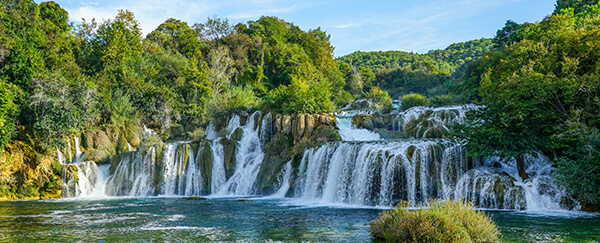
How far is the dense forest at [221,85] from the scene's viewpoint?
15.8 metres

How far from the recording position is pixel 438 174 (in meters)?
17.5

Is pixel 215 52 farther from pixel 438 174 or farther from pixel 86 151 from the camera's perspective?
pixel 438 174

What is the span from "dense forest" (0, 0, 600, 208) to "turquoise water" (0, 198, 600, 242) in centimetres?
372

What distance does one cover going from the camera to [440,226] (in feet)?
27.6

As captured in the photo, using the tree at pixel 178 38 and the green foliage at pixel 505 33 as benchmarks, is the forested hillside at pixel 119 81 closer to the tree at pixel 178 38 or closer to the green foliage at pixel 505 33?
the tree at pixel 178 38

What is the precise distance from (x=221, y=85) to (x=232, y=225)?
100 ft

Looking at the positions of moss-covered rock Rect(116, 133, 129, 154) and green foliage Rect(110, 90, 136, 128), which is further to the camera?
green foliage Rect(110, 90, 136, 128)

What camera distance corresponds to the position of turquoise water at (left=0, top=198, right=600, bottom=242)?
1059 cm

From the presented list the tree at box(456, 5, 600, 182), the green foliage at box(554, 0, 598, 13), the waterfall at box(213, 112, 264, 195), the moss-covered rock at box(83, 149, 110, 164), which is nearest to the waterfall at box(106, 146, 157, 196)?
the moss-covered rock at box(83, 149, 110, 164)

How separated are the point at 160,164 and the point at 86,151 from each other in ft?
19.7

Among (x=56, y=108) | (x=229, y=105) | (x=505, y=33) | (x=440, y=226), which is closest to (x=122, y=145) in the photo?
(x=56, y=108)

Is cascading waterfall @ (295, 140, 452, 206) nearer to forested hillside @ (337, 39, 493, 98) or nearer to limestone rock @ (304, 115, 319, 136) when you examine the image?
limestone rock @ (304, 115, 319, 136)

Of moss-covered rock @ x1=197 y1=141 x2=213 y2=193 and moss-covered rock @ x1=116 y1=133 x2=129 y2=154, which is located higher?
moss-covered rock @ x1=116 y1=133 x2=129 y2=154

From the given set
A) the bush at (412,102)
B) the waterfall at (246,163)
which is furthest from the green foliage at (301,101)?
the bush at (412,102)
